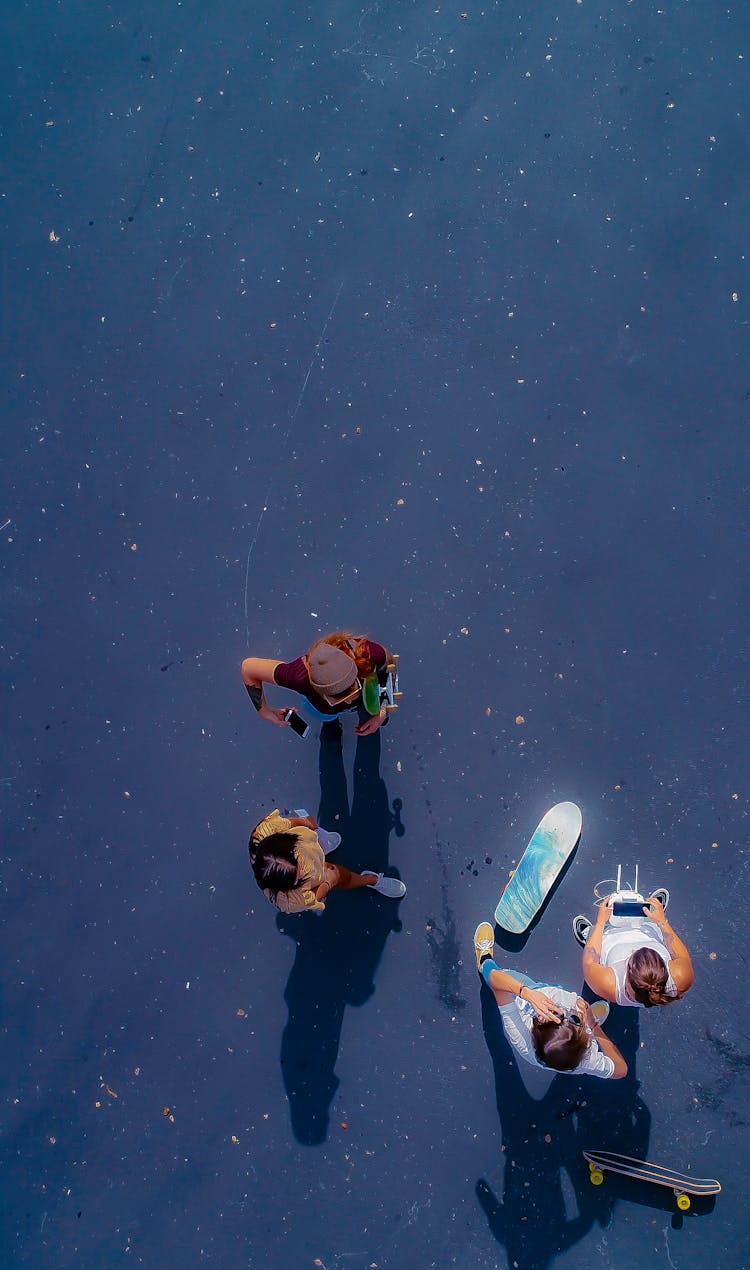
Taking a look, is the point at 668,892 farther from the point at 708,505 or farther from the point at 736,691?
the point at 708,505

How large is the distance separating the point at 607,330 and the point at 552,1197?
16.3 ft

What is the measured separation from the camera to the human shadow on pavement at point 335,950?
431 cm

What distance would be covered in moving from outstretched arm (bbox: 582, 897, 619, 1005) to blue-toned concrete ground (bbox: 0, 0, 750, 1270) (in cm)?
23

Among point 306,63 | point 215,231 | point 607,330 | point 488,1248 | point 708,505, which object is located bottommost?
point 488,1248

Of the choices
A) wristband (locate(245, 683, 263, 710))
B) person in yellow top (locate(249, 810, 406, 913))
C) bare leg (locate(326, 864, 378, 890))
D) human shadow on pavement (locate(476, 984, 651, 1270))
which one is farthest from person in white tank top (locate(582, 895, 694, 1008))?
wristband (locate(245, 683, 263, 710))

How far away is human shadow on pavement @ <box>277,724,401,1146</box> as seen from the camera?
4.31 metres

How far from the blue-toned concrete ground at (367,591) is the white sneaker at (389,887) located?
0.37 feet

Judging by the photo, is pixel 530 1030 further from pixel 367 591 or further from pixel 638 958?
pixel 367 591

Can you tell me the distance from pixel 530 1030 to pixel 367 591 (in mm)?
2506

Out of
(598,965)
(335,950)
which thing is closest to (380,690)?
(335,950)

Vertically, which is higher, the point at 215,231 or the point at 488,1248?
the point at 215,231

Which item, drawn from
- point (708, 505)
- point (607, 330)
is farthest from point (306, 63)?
point (708, 505)

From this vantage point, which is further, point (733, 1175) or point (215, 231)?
point (215, 231)

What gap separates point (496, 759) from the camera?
4.29 m
